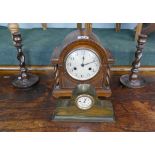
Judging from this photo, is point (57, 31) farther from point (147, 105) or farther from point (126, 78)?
point (147, 105)

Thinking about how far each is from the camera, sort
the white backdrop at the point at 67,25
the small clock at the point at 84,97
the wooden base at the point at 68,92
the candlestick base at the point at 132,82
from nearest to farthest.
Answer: the small clock at the point at 84,97 < the wooden base at the point at 68,92 < the candlestick base at the point at 132,82 < the white backdrop at the point at 67,25

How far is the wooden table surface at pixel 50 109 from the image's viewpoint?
2.46ft

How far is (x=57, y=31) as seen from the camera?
63.3 inches

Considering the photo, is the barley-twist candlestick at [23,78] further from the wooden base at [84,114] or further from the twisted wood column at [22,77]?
the wooden base at [84,114]

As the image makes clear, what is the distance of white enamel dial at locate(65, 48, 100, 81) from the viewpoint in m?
0.81

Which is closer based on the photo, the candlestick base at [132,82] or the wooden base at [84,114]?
the wooden base at [84,114]

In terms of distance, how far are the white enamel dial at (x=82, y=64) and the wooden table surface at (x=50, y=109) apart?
16 centimetres

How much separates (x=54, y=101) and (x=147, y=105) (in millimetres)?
392

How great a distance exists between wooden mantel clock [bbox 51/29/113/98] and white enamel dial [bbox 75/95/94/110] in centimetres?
12

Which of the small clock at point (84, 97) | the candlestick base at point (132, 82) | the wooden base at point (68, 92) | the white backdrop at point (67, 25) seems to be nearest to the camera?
the small clock at point (84, 97)

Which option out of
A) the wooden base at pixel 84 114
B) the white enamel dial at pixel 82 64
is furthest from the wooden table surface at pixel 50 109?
the white enamel dial at pixel 82 64

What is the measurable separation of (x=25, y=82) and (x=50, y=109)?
0.75 ft
